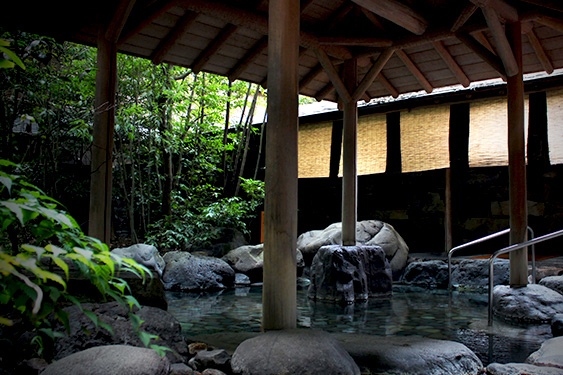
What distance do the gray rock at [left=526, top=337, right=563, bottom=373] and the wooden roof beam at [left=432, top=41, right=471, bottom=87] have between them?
4.20 meters

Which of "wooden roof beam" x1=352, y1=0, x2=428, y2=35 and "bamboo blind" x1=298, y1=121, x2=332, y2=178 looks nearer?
"wooden roof beam" x1=352, y1=0, x2=428, y2=35

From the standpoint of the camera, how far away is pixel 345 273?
696cm

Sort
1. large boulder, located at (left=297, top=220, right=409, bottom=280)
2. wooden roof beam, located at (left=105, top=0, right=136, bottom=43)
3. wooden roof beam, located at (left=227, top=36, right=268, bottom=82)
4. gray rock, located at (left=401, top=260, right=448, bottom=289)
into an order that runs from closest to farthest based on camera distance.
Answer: wooden roof beam, located at (left=105, top=0, right=136, bottom=43) → wooden roof beam, located at (left=227, top=36, right=268, bottom=82) → gray rock, located at (left=401, top=260, right=448, bottom=289) → large boulder, located at (left=297, top=220, right=409, bottom=280)

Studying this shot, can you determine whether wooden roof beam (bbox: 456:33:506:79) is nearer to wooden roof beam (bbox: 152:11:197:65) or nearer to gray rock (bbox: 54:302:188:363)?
wooden roof beam (bbox: 152:11:197:65)

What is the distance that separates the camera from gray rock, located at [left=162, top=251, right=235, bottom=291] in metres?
8.78

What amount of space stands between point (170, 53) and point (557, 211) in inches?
369

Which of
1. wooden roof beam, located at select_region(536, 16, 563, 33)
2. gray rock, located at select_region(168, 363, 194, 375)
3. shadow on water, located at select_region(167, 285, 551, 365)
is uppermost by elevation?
wooden roof beam, located at select_region(536, 16, 563, 33)

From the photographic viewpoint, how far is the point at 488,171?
11.6 meters

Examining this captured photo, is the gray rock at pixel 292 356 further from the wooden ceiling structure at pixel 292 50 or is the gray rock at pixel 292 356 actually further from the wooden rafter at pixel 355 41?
the wooden rafter at pixel 355 41

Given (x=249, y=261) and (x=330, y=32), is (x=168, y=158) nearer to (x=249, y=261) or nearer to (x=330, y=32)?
(x=249, y=261)

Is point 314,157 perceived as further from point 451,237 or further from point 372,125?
point 451,237

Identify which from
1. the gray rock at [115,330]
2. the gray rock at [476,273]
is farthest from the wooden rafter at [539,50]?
the gray rock at [115,330]

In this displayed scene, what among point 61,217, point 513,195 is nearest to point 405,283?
point 513,195

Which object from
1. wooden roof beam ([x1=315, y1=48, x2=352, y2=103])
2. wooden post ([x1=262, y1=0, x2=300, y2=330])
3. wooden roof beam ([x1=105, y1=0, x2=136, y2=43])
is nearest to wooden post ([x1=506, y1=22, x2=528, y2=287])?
wooden roof beam ([x1=315, y1=48, x2=352, y2=103])
